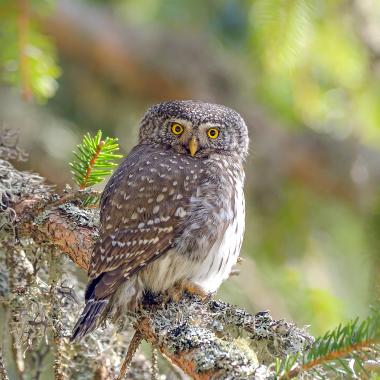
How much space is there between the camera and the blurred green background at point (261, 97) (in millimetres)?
4090

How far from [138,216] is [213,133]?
2.86 feet

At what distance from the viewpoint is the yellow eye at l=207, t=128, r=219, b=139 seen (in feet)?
12.9

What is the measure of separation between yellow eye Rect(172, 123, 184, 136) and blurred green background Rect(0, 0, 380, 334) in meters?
0.62

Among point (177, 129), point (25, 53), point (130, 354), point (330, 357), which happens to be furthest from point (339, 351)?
point (25, 53)

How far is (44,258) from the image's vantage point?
2.99 metres

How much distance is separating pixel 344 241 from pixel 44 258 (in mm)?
2778

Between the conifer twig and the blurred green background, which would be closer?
the conifer twig

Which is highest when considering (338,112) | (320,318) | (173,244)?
(338,112)

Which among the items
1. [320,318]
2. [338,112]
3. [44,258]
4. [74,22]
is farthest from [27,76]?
[338,112]

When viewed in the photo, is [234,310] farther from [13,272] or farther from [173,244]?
[13,272]

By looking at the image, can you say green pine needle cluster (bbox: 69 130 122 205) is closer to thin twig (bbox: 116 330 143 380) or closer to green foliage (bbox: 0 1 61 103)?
thin twig (bbox: 116 330 143 380)

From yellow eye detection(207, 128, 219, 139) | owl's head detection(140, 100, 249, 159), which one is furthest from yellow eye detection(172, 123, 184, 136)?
yellow eye detection(207, 128, 219, 139)

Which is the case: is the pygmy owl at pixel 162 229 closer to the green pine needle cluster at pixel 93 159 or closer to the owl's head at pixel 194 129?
the owl's head at pixel 194 129

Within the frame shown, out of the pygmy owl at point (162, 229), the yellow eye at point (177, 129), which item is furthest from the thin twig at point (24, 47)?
the yellow eye at point (177, 129)
